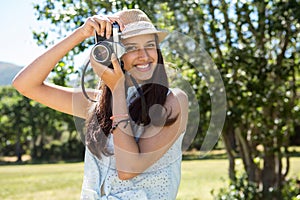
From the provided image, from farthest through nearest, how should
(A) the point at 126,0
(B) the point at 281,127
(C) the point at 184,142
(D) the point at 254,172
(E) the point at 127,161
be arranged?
(D) the point at 254,172 → (B) the point at 281,127 → (A) the point at 126,0 → (C) the point at 184,142 → (E) the point at 127,161

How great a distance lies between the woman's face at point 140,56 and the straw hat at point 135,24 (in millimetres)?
17

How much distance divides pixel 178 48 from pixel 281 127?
12.2ft

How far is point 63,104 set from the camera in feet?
6.47

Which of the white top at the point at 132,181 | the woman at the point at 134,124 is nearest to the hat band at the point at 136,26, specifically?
the woman at the point at 134,124

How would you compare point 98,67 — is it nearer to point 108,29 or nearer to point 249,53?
point 108,29

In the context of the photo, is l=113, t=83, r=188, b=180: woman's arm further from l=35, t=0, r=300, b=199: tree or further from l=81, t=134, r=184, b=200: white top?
l=35, t=0, r=300, b=199: tree

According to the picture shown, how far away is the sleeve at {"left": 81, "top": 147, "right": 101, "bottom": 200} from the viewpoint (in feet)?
5.50

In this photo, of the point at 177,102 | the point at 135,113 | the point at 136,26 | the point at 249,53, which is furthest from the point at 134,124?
the point at 249,53

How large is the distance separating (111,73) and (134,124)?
0.18 metres

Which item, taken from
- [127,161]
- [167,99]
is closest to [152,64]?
[167,99]

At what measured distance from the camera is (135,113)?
171 centimetres

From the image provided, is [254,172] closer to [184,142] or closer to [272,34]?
[272,34]

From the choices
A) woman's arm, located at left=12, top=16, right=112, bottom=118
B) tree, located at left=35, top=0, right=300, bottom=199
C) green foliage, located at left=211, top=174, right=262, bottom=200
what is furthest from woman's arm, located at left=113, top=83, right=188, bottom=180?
green foliage, located at left=211, top=174, right=262, bottom=200

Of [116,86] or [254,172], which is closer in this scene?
[116,86]
